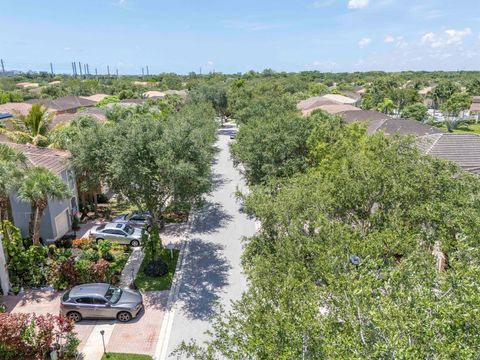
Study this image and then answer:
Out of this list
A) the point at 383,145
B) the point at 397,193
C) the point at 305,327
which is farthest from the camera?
the point at 383,145

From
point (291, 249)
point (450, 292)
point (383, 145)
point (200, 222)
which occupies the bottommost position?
point (200, 222)

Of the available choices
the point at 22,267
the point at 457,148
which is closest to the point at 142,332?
the point at 22,267

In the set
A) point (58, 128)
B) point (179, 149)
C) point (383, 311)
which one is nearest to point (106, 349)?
point (179, 149)

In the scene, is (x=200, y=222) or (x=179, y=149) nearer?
(x=179, y=149)

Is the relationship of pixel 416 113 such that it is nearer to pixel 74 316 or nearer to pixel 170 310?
pixel 170 310

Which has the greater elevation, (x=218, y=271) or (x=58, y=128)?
(x=58, y=128)

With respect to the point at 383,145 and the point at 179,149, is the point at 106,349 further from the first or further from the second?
the point at 383,145

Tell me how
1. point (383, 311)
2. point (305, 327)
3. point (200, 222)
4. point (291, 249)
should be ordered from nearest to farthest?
point (383, 311), point (305, 327), point (291, 249), point (200, 222)
